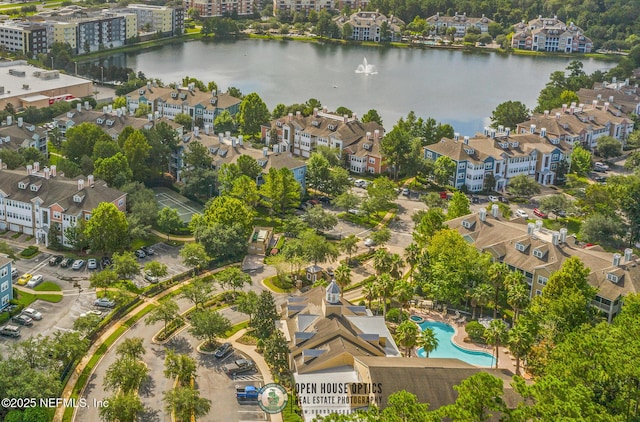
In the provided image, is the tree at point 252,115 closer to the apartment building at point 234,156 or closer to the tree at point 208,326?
the apartment building at point 234,156

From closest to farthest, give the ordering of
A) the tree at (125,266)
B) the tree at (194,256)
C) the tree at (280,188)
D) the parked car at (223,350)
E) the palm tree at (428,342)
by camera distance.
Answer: the palm tree at (428,342) → the parked car at (223,350) → the tree at (125,266) → the tree at (194,256) → the tree at (280,188)

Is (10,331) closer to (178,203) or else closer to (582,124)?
(178,203)

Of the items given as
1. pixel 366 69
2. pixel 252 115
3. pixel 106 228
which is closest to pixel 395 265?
pixel 106 228

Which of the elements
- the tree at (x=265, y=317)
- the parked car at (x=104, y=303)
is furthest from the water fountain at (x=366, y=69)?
the tree at (x=265, y=317)

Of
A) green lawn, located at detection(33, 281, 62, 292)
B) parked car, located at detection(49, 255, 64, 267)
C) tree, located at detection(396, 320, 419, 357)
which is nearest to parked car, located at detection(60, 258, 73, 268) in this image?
parked car, located at detection(49, 255, 64, 267)

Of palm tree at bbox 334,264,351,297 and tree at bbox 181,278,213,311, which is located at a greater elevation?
palm tree at bbox 334,264,351,297

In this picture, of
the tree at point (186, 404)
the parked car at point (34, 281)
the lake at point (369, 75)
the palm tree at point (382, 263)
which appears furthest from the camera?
the lake at point (369, 75)

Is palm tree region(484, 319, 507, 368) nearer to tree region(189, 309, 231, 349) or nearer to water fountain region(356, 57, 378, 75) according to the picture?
tree region(189, 309, 231, 349)
